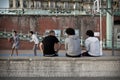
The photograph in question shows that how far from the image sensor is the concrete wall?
10.6 meters

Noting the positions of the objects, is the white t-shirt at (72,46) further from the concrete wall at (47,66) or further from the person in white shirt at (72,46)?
the concrete wall at (47,66)

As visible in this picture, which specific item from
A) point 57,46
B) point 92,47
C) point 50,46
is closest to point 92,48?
point 92,47

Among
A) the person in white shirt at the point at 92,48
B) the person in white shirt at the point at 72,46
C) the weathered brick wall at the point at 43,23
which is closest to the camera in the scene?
the person in white shirt at the point at 72,46

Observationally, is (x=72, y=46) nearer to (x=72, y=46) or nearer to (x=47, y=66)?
(x=72, y=46)

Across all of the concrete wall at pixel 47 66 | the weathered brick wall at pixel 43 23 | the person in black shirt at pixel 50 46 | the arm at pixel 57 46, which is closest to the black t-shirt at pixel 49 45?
the person in black shirt at pixel 50 46

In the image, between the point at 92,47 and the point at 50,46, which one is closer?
the point at 50,46

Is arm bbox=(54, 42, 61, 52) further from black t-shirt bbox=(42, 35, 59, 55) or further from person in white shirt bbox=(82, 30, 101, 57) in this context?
person in white shirt bbox=(82, 30, 101, 57)

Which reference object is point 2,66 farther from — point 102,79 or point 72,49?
point 102,79

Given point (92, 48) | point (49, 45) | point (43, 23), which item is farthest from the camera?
point (43, 23)

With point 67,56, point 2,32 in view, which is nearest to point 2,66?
point 67,56

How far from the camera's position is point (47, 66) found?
34.9ft

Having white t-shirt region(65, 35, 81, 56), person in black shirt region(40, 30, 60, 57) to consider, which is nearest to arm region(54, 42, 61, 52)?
person in black shirt region(40, 30, 60, 57)

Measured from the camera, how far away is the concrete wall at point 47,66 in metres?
10.6

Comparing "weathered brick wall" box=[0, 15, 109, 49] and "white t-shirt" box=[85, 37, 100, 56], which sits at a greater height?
"weathered brick wall" box=[0, 15, 109, 49]
